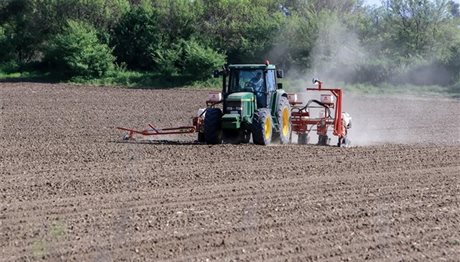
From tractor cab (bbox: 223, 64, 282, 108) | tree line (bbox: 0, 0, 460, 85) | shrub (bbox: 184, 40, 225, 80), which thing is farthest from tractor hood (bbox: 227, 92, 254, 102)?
shrub (bbox: 184, 40, 225, 80)

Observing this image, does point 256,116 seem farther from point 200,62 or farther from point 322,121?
point 200,62

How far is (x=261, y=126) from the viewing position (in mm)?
16172

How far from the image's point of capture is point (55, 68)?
137 feet

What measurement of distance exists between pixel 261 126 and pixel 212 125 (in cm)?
106

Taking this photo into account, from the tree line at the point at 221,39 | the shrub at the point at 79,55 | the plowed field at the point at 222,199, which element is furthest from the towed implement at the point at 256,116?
the shrub at the point at 79,55

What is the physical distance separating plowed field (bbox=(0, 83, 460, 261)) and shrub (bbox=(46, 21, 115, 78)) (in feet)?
63.0

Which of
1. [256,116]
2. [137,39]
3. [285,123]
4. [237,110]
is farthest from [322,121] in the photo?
[137,39]

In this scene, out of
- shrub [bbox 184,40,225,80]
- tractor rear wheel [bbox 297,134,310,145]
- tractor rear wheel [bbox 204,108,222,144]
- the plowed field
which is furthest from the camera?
shrub [bbox 184,40,225,80]

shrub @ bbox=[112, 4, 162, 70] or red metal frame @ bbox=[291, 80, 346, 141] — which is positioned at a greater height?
shrub @ bbox=[112, 4, 162, 70]

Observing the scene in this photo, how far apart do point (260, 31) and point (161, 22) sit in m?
6.26

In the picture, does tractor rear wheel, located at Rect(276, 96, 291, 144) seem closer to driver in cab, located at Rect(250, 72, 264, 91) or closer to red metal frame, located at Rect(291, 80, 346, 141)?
red metal frame, located at Rect(291, 80, 346, 141)

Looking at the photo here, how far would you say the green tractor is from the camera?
16.3m

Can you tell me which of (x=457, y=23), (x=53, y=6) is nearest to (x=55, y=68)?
(x=53, y=6)

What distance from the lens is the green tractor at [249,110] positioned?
16312 millimetres
